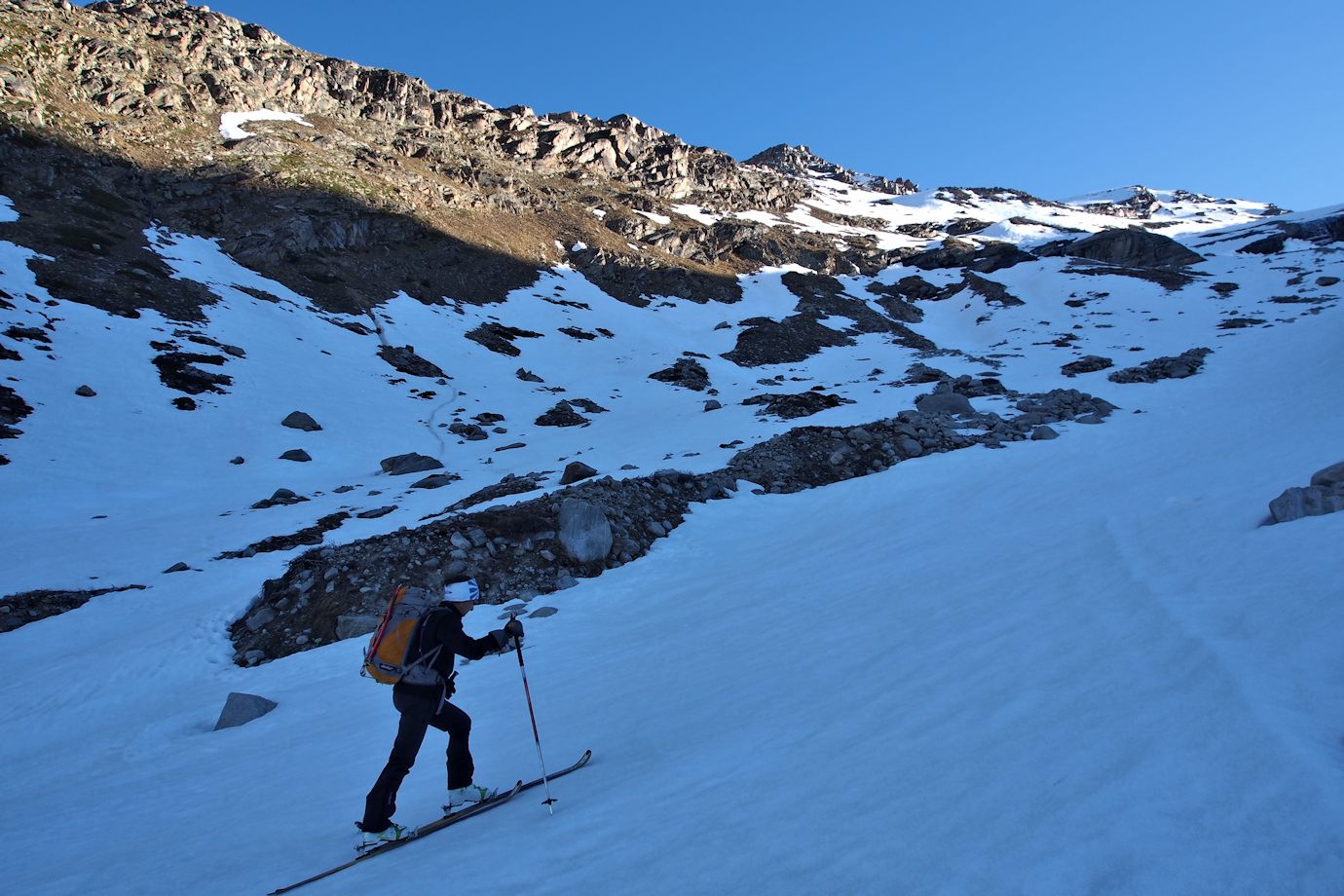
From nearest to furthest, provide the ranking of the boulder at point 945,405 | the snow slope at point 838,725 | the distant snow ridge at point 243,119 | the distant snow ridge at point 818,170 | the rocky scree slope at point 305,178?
the snow slope at point 838,725 → the boulder at point 945,405 → the rocky scree slope at point 305,178 → the distant snow ridge at point 243,119 → the distant snow ridge at point 818,170

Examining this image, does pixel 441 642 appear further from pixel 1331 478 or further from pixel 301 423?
pixel 301 423

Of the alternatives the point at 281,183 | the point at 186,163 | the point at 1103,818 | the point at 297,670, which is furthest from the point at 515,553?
the point at 186,163

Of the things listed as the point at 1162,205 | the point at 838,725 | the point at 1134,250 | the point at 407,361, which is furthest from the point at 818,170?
the point at 838,725

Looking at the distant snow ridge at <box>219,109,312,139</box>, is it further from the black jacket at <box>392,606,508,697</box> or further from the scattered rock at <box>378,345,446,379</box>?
the black jacket at <box>392,606,508,697</box>

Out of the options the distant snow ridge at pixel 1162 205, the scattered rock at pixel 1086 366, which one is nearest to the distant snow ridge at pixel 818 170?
the distant snow ridge at pixel 1162 205

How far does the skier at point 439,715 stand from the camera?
18.1 ft

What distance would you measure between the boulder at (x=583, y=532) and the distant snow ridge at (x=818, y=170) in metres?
190

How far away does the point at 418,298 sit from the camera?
186 feet

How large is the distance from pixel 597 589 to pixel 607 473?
21.4 ft

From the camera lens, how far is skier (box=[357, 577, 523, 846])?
551cm

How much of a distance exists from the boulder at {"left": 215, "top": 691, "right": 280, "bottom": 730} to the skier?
5032 mm

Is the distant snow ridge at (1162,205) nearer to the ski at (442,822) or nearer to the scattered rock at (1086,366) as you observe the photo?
the scattered rock at (1086,366)

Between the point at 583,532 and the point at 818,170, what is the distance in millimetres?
206421

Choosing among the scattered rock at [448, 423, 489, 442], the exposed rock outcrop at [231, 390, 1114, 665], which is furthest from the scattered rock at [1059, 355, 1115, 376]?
the scattered rock at [448, 423, 489, 442]
